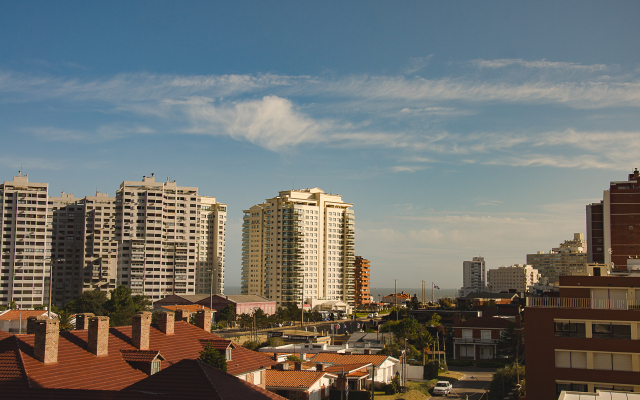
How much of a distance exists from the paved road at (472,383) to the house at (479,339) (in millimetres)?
8159

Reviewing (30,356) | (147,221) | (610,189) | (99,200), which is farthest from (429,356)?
(99,200)

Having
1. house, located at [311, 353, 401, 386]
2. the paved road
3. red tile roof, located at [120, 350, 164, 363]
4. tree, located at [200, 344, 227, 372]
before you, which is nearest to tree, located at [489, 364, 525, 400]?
the paved road

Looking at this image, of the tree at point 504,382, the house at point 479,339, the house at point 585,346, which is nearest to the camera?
the house at point 585,346

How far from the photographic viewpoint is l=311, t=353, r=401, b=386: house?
2095 inches

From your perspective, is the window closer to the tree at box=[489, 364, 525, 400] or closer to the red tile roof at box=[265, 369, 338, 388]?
the tree at box=[489, 364, 525, 400]

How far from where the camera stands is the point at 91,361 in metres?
29.6

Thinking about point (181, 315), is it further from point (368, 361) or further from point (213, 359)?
point (368, 361)

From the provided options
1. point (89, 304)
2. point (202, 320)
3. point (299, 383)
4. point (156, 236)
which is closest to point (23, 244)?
point (156, 236)

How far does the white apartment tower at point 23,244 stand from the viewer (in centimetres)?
14388

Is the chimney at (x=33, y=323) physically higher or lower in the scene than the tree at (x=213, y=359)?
higher

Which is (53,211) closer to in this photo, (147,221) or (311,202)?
(147,221)

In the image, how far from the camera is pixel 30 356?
1073 inches

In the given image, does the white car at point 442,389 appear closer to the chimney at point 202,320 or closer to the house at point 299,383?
the house at point 299,383

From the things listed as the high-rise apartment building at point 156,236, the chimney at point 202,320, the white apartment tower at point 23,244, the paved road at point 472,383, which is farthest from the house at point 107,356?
the white apartment tower at point 23,244
